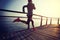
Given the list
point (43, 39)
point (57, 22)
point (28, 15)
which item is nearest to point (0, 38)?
point (43, 39)

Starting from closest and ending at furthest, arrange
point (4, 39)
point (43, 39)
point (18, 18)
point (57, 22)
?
point (4, 39), point (43, 39), point (18, 18), point (57, 22)

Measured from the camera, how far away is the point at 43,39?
6.36 m

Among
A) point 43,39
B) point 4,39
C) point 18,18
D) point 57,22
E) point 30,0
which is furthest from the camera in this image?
point 57,22

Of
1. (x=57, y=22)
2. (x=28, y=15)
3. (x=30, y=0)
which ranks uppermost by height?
(x=30, y=0)

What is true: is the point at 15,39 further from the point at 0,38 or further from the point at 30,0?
the point at 30,0

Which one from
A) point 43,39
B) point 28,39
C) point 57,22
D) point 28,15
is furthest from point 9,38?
point 57,22

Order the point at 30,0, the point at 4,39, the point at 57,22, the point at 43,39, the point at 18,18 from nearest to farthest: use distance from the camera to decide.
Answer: the point at 4,39, the point at 43,39, the point at 30,0, the point at 18,18, the point at 57,22

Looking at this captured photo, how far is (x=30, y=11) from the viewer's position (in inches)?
312

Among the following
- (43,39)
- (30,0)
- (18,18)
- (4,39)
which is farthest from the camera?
(18,18)

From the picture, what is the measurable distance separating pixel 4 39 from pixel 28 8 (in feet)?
7.77

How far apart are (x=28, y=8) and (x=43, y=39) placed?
2007 mm

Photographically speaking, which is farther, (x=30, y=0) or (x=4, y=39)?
(x=30, y=0)

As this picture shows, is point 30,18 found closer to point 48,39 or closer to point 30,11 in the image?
point 30,11

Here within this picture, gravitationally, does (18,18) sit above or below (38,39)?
above
